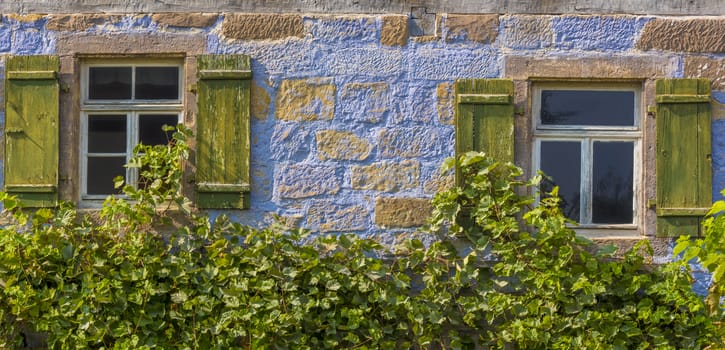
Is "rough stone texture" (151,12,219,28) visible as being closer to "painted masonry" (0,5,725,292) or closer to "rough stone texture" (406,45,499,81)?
"painted masonry" (0,5,725,292)

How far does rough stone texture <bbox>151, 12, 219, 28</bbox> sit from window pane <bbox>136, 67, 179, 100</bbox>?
316 mm

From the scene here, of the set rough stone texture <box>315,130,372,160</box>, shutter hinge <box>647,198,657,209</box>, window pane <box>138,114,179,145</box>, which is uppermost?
window pane <box>138,114,179,145</box>

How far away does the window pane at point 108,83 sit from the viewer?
647 centimetres

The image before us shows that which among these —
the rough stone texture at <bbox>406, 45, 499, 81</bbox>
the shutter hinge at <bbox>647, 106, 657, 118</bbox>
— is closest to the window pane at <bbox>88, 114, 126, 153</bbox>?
the rough stone texture at <bbox>406, 45, 499, 81</bbox>

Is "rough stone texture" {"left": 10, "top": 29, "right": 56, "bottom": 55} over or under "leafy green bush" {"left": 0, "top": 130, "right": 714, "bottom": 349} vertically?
over

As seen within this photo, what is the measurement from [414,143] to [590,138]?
1.14 m

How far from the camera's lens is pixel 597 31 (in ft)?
20.9

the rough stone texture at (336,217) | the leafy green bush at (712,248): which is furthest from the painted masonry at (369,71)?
the leafy green bush at (712,248)

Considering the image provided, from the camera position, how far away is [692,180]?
6.23 m

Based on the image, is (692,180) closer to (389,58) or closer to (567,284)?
(567,284)

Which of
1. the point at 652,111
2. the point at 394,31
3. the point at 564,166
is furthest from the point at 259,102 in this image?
A: the point at 652,111

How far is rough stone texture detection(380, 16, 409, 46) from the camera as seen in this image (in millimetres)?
6375

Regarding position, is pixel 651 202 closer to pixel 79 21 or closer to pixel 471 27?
pixel 471 27

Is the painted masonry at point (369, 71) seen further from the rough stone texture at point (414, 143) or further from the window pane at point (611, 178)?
the window pane at point (611, 178)
